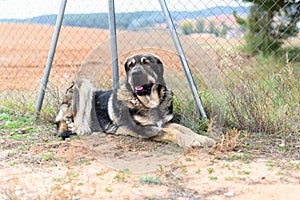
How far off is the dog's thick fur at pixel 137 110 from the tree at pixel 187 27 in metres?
1.33

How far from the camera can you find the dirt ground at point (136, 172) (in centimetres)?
397

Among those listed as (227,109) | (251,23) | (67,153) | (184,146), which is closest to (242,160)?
(184,146)

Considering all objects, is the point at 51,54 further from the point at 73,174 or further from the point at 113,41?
the point at 73,174

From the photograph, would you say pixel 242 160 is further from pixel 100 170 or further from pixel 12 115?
pixel 12 115

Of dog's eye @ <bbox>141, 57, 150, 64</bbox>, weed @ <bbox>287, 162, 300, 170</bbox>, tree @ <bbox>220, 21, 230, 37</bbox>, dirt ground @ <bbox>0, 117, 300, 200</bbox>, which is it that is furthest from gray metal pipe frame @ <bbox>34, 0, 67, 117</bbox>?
weed @ <bbox>287, 162, 300, 170</bbox>

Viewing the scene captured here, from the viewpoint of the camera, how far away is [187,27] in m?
7.15

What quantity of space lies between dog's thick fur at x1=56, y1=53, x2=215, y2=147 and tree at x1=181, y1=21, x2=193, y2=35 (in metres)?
1.33

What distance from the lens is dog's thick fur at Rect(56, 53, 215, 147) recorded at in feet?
18.8

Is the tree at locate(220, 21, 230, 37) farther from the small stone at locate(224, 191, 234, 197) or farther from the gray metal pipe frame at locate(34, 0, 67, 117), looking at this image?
the small stone at locate(224, 191, 234, 197)

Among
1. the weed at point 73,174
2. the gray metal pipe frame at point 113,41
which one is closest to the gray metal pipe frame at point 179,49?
the gray metal pipe frame at point 113,41

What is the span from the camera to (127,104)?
6.05m

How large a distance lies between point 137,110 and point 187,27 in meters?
1.89

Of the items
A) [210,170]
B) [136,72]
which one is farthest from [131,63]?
[210,170]

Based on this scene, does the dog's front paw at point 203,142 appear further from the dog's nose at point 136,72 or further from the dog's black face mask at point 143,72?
the dog's nose at point 136,72
